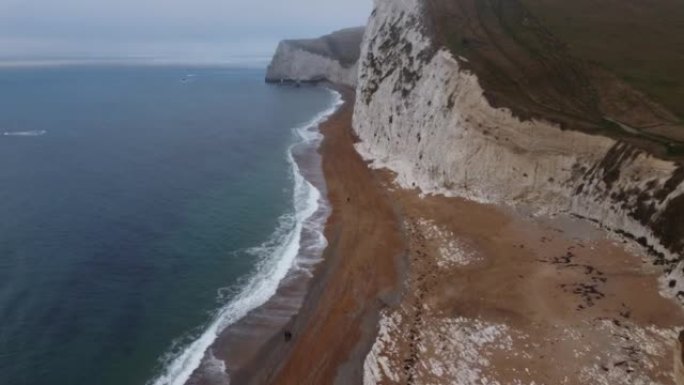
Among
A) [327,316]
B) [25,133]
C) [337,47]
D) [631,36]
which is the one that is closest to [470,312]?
[327,316]

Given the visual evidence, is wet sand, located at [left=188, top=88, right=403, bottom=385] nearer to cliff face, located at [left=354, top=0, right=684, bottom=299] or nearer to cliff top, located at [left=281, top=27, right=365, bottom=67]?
cliff face, located at [left=354, top=0, right=684, bottom=299]

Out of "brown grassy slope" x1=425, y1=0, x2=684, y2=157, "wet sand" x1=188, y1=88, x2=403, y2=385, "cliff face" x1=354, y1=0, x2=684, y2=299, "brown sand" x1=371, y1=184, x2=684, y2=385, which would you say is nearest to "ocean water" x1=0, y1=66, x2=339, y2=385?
"wet sand" x1=188, y1=88, x2=403, y2=385

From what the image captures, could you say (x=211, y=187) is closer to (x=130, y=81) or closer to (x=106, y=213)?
(x=106, y=213)

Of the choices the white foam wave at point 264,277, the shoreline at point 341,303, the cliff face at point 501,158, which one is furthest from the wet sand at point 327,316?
the cliff face at point 501,158

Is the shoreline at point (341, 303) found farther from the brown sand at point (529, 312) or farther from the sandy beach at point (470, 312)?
the brown sand at point (529, 312)

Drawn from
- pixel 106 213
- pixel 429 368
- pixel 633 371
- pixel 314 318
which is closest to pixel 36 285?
pixel 106 213

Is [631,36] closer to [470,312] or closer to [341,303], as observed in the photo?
[470,312]
